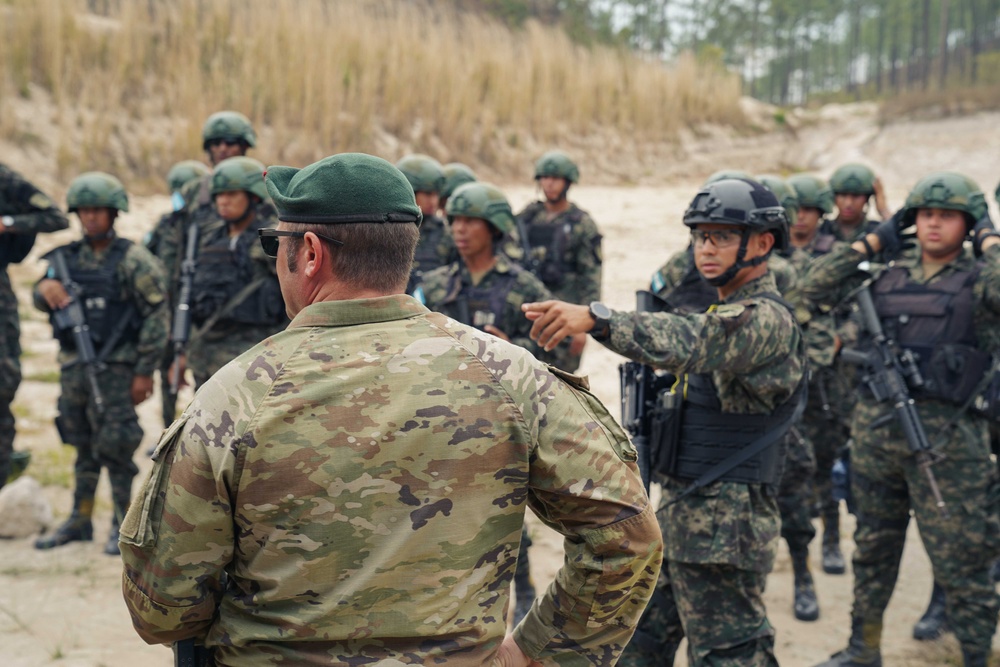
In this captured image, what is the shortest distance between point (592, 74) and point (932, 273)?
16.2m

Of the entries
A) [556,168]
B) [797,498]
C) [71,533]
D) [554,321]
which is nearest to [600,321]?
[554,321]

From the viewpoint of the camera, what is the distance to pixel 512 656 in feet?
6.55

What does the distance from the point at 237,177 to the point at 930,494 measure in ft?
13.4

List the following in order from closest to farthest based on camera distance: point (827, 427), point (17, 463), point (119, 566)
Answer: point (119, 566)
point (17, 463)
point (827, 427)

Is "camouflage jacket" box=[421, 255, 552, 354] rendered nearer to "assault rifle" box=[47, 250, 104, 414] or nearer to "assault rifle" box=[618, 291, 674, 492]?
"assault rifle" box=[618, 291, 674, 492]

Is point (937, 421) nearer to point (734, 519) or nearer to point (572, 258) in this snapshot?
point (734, 519)

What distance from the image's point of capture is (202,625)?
1.84 meters

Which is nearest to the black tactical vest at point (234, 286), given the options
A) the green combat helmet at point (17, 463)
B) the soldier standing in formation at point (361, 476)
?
the green combat helmet at point (17, 463)

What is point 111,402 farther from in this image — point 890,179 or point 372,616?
point 890,179

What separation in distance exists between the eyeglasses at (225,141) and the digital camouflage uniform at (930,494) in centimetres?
403

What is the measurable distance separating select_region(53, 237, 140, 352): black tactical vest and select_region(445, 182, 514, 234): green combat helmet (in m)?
2.15

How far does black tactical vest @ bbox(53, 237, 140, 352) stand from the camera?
566cm

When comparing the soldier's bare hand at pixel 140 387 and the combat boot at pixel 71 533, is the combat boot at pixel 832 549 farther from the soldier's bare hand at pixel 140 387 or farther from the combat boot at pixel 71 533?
the combat boot at pixel 71 533

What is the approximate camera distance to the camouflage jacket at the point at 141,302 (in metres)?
5.61
